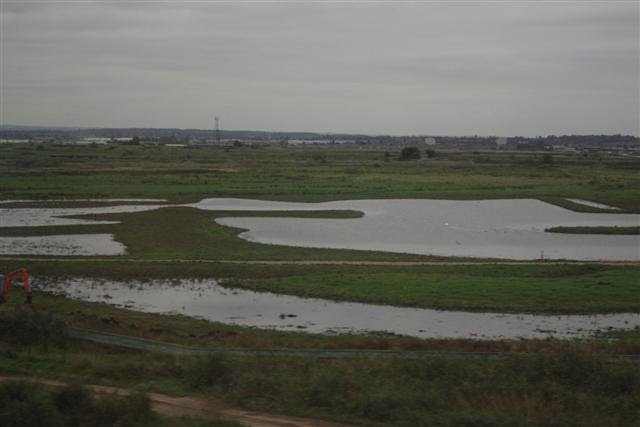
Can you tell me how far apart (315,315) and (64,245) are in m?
17.5

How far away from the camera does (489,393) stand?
11773mm

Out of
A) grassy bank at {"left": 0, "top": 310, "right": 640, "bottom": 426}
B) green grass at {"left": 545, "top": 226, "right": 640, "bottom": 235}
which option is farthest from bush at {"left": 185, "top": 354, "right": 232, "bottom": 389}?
green grass at {"left": 545, "top": 226, "right": 640, "bottom": 235}

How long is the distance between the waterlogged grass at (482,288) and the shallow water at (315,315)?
53 cm

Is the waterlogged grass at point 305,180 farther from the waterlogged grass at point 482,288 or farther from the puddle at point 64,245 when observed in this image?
the waterlogged grass at point 482,288

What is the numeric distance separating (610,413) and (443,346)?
5.85m

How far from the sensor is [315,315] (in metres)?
21.2

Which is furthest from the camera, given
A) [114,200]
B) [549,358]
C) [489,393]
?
[114,200]

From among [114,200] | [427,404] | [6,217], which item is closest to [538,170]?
[114,200]

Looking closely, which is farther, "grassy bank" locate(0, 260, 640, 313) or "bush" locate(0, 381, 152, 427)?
"grassy bank" locate(0, 260, 640, 313)

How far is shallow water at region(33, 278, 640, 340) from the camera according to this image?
19500 millimetres

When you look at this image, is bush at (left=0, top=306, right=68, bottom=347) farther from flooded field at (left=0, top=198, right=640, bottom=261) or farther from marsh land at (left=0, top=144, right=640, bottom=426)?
flooded field at (left=0, top=198, right=640, bottom=261)

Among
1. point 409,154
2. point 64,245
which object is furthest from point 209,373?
Answer: point 409,154

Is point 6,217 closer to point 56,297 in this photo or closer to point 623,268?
point 56,297

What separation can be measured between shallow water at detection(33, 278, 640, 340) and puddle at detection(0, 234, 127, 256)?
6026 mm
